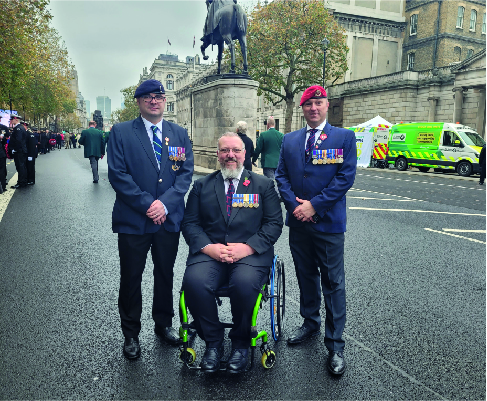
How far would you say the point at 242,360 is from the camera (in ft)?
10.2

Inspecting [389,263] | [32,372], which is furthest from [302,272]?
[389,263]

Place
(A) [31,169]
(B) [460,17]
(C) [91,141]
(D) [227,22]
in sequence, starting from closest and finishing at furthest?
(A) [31,169] < (C) [91,141] < (D) [227,22] < (B) [460,17]

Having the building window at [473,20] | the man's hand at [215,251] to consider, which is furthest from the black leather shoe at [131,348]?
the building window at [473,20]

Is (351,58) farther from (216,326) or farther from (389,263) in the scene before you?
(216,326)

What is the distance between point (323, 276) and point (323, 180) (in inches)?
29.6

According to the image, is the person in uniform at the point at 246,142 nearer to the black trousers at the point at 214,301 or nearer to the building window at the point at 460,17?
the black trousers at the point at 214,301

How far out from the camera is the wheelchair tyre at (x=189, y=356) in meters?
3.05

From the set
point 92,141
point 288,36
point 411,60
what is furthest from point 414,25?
point 92,141

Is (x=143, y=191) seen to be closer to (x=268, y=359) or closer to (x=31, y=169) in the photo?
(x=268, y=359)

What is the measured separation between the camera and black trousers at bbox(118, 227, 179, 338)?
3.39 metres

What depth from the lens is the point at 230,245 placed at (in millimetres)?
3340

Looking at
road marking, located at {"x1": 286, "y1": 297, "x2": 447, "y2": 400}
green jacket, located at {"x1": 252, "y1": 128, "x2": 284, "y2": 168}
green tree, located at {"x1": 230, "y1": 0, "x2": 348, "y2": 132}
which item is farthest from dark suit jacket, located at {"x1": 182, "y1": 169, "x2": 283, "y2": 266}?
green tree, located at {"x1": 230, "y1": 0, "x2": 348, "y2": 132}

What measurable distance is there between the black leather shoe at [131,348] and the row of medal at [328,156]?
1.96 meters

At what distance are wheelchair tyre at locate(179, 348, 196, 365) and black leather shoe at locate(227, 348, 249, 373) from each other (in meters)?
0.25
